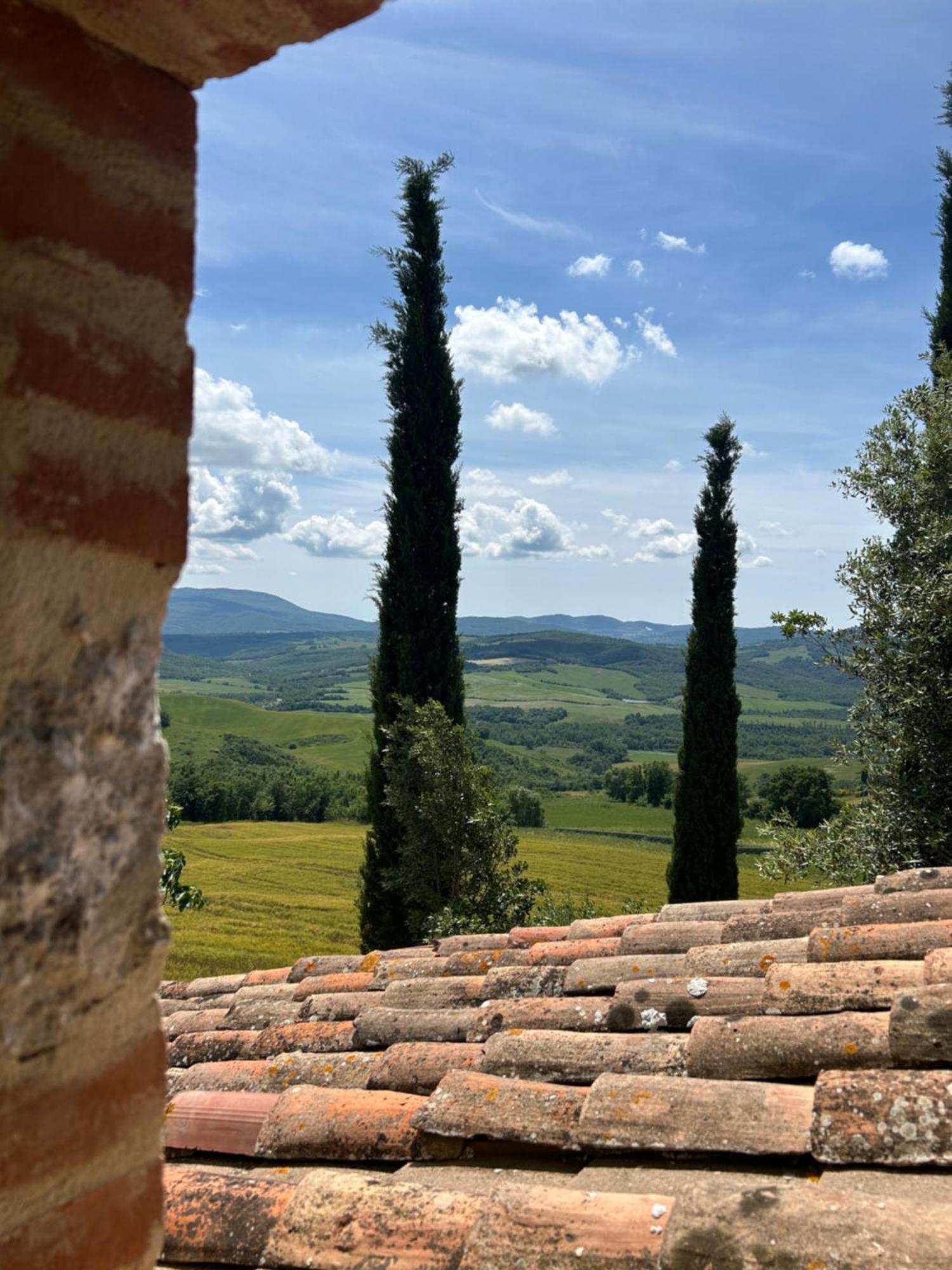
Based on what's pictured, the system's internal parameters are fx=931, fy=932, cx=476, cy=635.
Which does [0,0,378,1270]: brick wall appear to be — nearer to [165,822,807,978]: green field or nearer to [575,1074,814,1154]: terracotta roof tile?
[575,1074,814,1154]: terracotta roof tile

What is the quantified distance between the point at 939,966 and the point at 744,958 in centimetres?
94

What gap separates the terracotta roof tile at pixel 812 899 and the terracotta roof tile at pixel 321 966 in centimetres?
256

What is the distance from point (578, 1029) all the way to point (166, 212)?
3.40m

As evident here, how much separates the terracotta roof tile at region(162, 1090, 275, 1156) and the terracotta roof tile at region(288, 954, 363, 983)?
2.26 m

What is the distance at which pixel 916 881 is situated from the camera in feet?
17.2

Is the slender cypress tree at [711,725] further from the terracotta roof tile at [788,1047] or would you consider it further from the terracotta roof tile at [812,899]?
the terracotta roof tile at [788,1047]

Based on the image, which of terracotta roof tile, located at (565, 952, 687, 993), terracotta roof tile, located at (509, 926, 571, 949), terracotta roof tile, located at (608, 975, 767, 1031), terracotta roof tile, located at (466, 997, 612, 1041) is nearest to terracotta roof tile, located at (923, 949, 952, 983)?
terracotta roof tile, located at (608, 975, 767, 1031)

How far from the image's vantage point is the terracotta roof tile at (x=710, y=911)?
5496 mm

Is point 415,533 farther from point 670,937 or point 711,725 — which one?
point 670,937

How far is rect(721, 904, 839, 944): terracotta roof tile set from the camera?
4.62 metres

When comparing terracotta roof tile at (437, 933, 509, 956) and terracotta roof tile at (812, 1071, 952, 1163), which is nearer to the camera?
terracotta roof tile at (812, 1071, 952, 1163)

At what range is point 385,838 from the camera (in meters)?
14.9

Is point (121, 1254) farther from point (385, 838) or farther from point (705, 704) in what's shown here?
point (705, 704)

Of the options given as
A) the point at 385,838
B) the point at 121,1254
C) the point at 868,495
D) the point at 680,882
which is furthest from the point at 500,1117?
the point at 680,882
